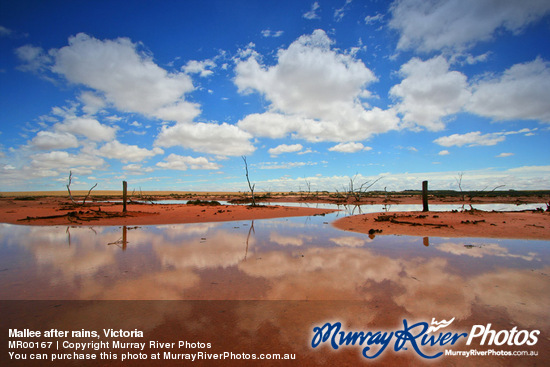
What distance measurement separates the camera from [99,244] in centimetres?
967

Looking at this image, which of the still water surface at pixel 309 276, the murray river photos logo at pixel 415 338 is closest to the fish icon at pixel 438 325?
the murray river photos logo at pixel 415 338

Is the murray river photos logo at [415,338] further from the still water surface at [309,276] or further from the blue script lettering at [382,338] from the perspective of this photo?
the still water surface at [309,276]

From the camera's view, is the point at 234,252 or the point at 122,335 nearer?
the point at 122,335

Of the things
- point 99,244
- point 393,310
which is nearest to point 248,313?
point 393,310

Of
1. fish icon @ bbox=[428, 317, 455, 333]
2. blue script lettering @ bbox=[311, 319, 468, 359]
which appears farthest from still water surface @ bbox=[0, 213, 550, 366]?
blue script lettering @ bbox=[311, 319, 468, 359]

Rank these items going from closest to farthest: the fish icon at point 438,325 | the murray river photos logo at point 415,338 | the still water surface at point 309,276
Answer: the murray river photos logo at point 415,338, the fish icon at point 438,325, the still water surface at point 309,276

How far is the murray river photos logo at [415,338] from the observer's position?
3.34 m

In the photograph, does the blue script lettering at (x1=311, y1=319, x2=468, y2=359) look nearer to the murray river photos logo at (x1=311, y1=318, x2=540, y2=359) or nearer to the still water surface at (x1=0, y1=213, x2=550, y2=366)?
the murray river photos logo at (x1=311, y1=318, x2=540, y2=359)

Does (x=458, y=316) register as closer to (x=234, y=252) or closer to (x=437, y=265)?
(x=437, y=265)

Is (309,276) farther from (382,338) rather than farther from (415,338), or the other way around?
(415,338)

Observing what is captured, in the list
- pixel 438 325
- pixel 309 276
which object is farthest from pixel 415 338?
pixel 309 276

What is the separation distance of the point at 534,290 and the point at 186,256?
29.2 ft

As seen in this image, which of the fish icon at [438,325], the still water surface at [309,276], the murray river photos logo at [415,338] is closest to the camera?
the murray river photos logo at [415,338]

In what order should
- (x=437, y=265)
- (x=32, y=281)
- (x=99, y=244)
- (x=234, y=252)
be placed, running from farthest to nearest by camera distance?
(x=99, y=244) → (x=234, y=252) → (x=437, y=265) → (x=32, y=281)
